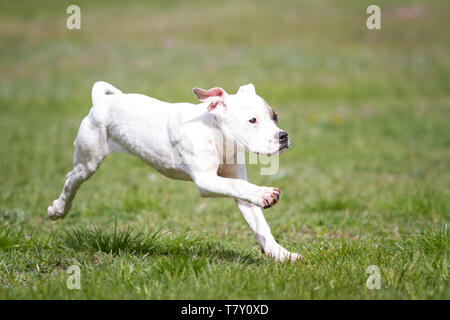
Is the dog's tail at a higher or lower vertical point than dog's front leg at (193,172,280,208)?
higher

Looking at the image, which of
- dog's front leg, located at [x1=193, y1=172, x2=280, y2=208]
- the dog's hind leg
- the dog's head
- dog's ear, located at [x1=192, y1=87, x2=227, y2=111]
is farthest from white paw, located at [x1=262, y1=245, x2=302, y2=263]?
the dog's hind leg

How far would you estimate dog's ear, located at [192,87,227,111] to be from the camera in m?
3.41

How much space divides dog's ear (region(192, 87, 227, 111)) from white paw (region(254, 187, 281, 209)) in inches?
26.3

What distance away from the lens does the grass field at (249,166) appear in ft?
11.2

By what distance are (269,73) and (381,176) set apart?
8008mm

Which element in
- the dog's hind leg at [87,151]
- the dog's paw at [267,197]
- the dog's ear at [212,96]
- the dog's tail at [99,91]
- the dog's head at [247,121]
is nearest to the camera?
the dog's paw at [267,197]

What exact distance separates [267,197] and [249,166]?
5816mm

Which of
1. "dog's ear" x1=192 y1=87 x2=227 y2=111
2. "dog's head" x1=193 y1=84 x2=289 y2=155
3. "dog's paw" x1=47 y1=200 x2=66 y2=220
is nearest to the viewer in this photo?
"dog's head" x1=193 y1=84 x2=289 y2=155

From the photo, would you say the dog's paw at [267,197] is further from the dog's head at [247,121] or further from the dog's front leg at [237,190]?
the dog's head at [247,121]

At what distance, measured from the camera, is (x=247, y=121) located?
131 inches

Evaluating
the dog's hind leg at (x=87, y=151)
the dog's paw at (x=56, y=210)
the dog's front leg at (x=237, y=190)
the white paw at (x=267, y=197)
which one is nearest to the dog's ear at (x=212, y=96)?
the dog's front leg at (x=237, y=190)

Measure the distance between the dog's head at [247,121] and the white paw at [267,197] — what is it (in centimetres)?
28

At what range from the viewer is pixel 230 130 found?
340 centimetres

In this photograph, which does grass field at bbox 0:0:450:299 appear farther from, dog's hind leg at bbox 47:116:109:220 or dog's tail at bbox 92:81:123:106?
dog's tail at bbox 92:81:123:106
